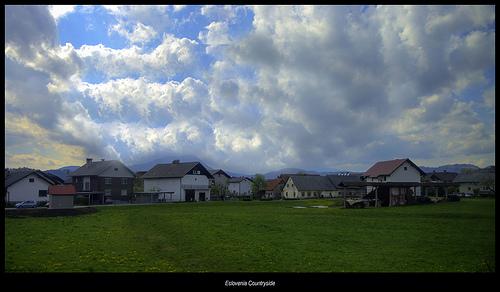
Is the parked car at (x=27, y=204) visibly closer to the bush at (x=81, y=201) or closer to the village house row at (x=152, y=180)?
the village house row at (x=152, y=180)

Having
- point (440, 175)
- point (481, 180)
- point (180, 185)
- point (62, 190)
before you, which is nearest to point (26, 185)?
point (62, 190)

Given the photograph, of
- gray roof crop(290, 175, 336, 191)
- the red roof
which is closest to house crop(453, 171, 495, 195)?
gray roof crop(290, 175, 336, 191)

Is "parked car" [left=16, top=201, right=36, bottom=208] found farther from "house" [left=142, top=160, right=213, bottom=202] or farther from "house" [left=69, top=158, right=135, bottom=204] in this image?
"house" [left=142, top=160, right=213, bottom=202]

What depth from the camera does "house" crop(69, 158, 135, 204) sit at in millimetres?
9398

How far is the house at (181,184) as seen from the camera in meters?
12.9

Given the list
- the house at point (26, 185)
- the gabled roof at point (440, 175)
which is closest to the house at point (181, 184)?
the house at point (26, 185)

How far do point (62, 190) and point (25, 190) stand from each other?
105 cm

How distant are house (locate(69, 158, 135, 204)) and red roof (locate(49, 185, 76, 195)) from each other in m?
0.17

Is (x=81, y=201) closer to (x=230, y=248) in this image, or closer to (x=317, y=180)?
(x=230, y=248)

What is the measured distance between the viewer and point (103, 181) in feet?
41.1

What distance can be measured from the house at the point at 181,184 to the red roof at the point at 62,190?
2121 mm
